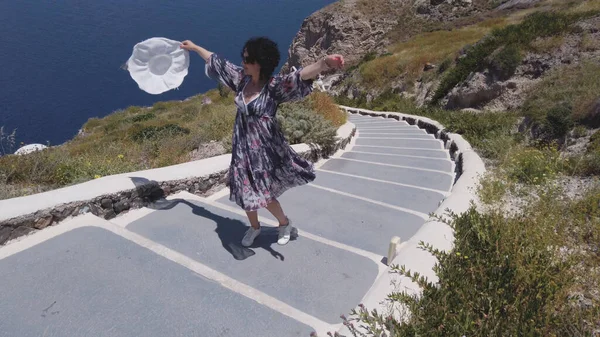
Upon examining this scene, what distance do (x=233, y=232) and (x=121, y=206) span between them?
1005mm

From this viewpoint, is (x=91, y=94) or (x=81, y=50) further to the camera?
(x=81, y=50)

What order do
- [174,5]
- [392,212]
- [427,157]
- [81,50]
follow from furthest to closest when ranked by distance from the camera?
[174,5] → [81,50] → [427,157] → [392,212]

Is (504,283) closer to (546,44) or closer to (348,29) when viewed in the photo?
(546,44)

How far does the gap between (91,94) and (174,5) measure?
37.0 m

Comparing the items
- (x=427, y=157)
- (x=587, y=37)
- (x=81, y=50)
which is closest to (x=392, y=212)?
(x=427, y=157)

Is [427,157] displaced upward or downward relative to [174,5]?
downward

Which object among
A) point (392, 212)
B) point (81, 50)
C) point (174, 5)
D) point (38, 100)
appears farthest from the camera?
point (174, 5)

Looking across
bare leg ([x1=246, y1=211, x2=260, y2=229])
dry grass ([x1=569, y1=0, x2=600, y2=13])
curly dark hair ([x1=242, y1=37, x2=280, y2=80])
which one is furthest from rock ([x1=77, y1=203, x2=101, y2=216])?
dry grass ([x1=569, y1=0, x2=600, y2=13])

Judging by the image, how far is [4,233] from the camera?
235cm

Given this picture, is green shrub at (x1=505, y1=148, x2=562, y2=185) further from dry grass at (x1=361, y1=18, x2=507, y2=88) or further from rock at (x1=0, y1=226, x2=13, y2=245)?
dry grass at (x1=361, y1=18, x2=507, y2=88)

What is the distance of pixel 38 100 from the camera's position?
1729 inches

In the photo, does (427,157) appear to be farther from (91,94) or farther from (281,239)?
(91,94)

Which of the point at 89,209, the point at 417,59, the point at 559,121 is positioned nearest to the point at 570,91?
the point at 559,121

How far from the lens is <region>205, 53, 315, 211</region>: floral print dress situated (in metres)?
2.45
